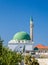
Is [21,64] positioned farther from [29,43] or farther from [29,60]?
[29,43]

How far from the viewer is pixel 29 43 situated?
7400 centimetres

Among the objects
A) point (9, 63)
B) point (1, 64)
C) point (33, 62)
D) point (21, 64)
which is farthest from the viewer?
point (21, 64)

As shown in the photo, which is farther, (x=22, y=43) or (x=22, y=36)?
(x=22, y=43)

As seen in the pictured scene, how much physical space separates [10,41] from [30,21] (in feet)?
29.1

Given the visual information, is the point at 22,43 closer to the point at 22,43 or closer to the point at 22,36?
the point at 22,43

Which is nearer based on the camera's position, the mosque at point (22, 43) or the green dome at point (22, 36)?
the green dome at point (22, 36)

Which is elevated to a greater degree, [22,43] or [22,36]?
[22,36]

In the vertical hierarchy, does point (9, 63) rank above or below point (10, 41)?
below

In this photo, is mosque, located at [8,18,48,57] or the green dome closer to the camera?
the green dome

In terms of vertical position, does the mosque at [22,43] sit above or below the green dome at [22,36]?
below

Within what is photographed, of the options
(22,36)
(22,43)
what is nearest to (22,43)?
(22,43)

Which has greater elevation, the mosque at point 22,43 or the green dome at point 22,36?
the green dome at point 22,36

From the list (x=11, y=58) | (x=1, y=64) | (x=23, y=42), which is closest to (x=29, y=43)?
(x=23, y=42)

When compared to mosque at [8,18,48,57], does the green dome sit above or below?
above
